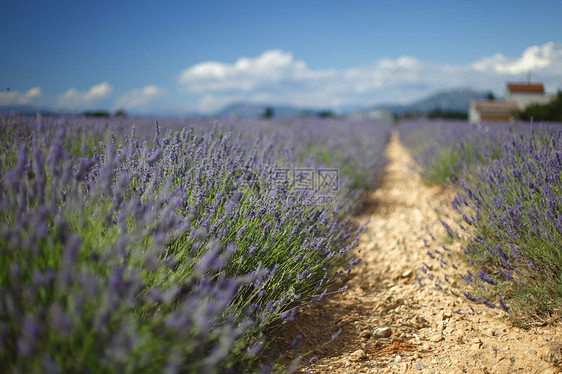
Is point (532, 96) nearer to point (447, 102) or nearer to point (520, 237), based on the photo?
point (520, 237)

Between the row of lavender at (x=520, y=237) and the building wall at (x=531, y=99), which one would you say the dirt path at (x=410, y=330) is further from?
the building wall at (x=531, y=99)

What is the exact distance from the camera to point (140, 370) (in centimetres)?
96

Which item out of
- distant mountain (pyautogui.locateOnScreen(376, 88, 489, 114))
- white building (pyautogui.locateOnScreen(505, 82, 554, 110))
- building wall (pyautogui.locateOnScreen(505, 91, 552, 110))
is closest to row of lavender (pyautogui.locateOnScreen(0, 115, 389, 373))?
white building (pyautogui.locateOnScreen(505, 82, 554, 110))

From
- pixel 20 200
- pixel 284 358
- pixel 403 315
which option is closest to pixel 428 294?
pixel 403 315

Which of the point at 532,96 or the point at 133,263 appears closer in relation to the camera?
the point at 133,263

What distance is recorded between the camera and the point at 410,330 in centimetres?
188

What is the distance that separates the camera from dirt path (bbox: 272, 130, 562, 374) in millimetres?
1539

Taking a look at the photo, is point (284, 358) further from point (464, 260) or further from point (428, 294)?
point (464, 260)

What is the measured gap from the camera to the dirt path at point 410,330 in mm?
1539

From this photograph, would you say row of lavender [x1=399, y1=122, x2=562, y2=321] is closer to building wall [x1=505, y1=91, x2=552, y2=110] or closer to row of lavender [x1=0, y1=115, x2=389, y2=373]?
row of lavender [x1=0, y1=115, x2=389, y2=373]

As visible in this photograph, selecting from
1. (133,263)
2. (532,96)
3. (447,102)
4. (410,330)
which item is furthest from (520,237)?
(447,102)

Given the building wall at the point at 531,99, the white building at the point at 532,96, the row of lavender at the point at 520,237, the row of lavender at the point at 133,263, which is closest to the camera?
the row of lavender at the point at 133,263

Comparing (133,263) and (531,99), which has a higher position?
(531,99)

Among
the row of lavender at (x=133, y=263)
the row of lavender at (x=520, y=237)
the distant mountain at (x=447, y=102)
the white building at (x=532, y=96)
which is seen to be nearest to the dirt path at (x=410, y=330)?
the row of lavender at (x=520, y=237)
